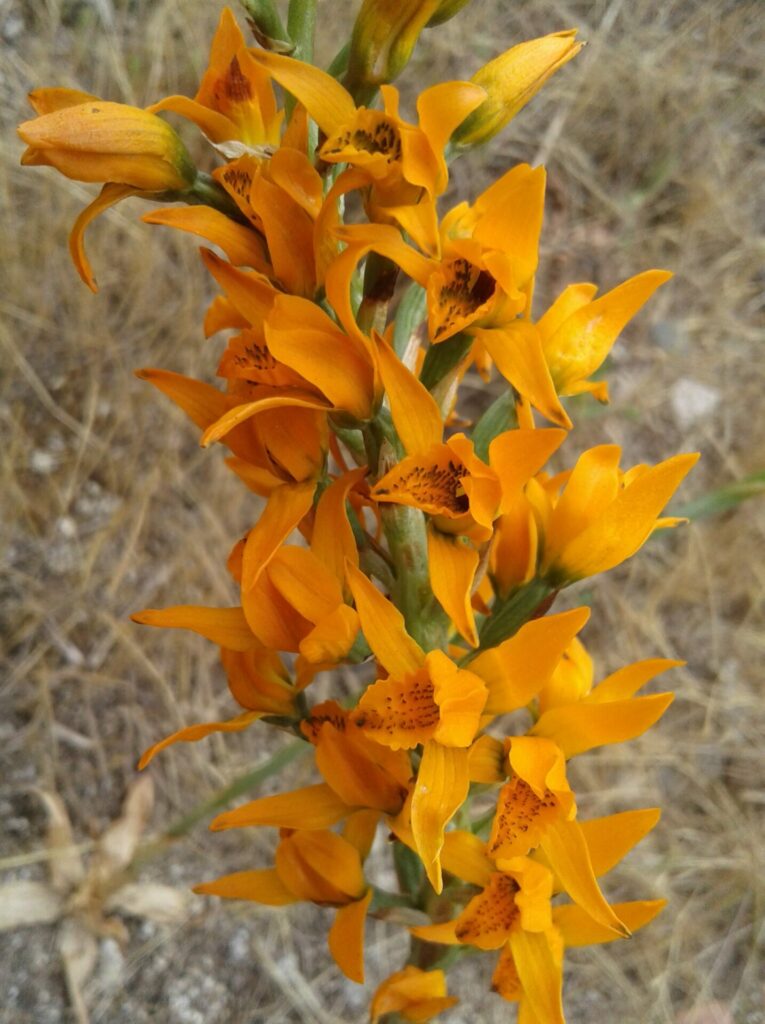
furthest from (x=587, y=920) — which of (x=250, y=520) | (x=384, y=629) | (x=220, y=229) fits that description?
(x=250, y=520)

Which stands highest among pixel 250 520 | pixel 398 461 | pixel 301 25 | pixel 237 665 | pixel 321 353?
pixel 301 25

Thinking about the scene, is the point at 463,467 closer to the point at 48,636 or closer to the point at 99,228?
the point at 48,636

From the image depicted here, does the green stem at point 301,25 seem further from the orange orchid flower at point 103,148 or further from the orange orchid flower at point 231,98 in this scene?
the orange orchid flower at point 103,148

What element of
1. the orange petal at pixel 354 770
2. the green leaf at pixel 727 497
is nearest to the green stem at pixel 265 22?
the orange petal at pixel 354 770

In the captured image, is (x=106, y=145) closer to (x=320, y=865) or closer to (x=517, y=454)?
(x=517, y=454)

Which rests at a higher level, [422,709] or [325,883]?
[422,709]

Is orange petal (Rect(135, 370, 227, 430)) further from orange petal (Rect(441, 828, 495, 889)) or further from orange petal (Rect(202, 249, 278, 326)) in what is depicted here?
orange petal (Rect(441, 828, 495, 889))

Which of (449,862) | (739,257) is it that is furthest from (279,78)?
(739,257)
